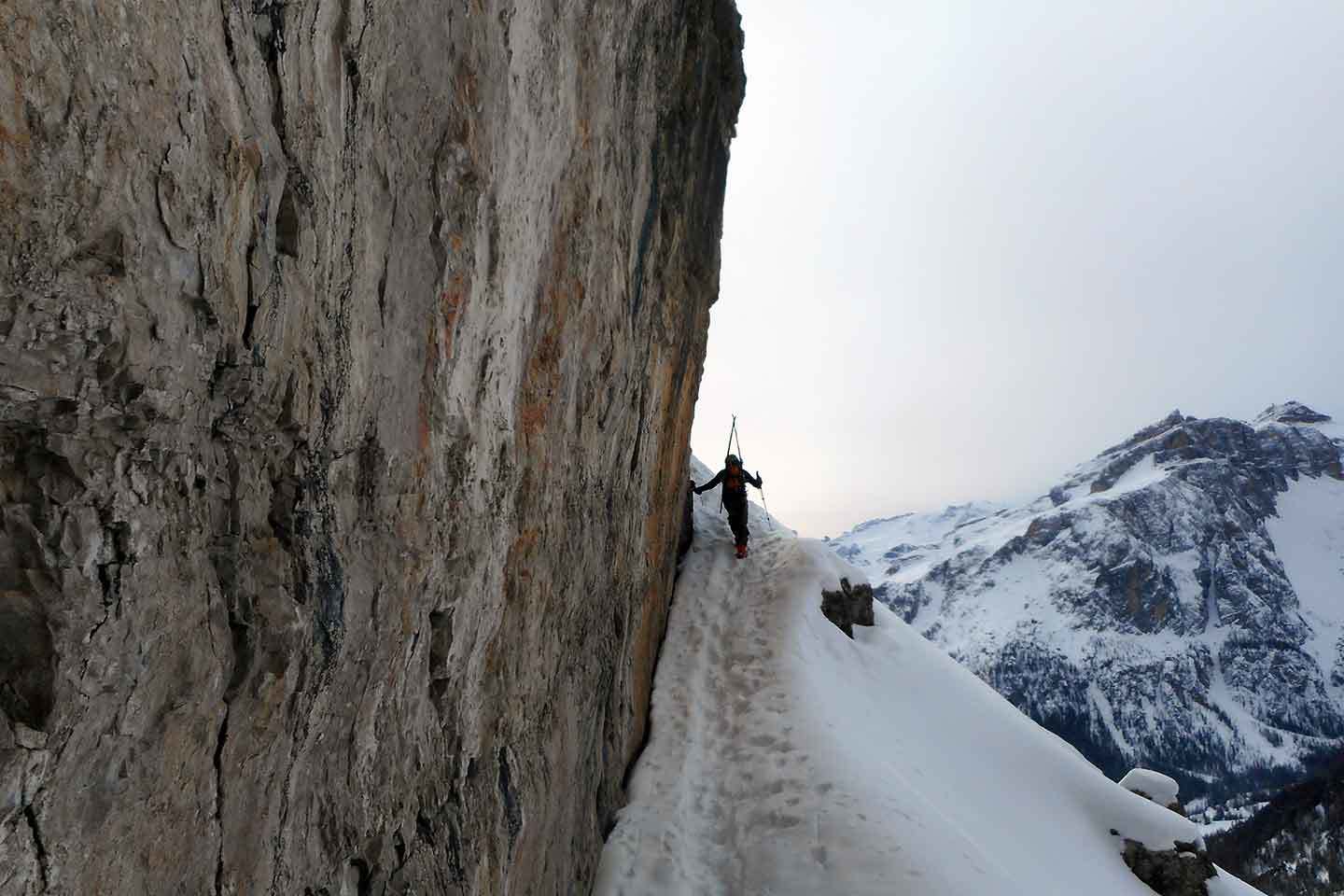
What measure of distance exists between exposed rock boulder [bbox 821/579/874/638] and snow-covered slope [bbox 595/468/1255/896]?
0.31 m

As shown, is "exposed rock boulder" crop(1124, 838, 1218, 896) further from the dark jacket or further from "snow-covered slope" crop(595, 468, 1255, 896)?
the dark jacket

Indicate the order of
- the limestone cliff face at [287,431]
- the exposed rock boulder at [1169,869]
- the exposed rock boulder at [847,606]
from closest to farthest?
the limestone cliff face at [287,431]
the exposed rock boulder at [1169,869]
the exposed rock boulder at [847,606]

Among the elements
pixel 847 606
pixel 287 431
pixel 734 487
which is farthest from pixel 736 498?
pixel 287 431

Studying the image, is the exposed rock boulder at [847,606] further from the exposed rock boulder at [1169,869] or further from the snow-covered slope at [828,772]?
the exposed rock boulder at [1169,869]

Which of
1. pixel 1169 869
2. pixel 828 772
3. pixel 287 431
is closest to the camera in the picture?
pixel 287 431

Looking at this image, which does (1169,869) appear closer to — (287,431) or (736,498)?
(736,498)

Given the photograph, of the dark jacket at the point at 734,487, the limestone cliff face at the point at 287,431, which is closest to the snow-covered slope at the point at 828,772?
the dark jacket at the point at 734,487

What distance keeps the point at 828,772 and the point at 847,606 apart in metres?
6.44

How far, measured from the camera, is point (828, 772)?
10.1 metres

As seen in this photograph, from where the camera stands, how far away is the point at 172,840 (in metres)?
2.84

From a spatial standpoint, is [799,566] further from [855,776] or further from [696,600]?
[855,776]

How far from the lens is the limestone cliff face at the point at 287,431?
2209 mm

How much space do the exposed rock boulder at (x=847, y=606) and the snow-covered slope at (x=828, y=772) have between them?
31 centimetres

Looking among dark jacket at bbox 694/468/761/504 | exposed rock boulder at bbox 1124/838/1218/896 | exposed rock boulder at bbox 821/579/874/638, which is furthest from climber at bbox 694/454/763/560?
exposed rock boulder at bbox 1124/838/1218/896
